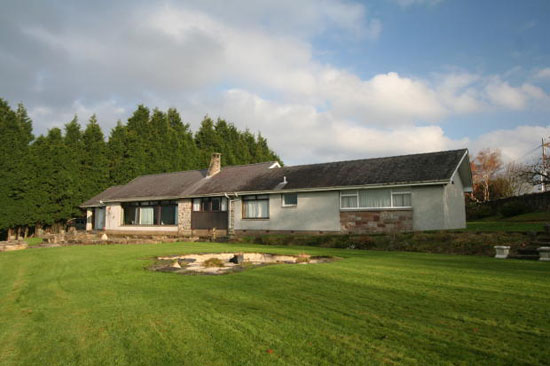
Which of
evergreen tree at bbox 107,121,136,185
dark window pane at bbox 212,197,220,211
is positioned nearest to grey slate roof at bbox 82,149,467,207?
dark window pane at bbox 212,197,220,211

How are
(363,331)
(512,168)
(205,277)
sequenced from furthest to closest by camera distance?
(512,168) → (205,277) → (363,331)

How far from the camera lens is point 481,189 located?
46.6m

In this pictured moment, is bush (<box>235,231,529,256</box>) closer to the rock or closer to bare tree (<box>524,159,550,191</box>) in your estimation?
the rock

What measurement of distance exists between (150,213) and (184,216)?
14.1 ft

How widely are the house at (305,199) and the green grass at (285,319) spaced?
1027cm

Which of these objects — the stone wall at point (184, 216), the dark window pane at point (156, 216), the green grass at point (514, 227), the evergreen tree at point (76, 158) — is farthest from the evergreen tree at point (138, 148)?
the green grass at point (514, 227)

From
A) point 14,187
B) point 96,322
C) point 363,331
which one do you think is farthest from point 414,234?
point 14,187

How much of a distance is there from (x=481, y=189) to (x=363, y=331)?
49.2 m

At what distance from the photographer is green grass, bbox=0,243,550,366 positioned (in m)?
3.79

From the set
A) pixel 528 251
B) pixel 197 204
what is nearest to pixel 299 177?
pixel 197 204

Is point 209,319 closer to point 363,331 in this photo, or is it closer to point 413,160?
point 363,331

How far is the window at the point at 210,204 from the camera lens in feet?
85.2

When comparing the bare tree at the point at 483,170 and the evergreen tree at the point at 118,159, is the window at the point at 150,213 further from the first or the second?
the bare tree at the point at 483,170

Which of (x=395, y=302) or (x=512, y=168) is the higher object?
(x=512, y=168)
